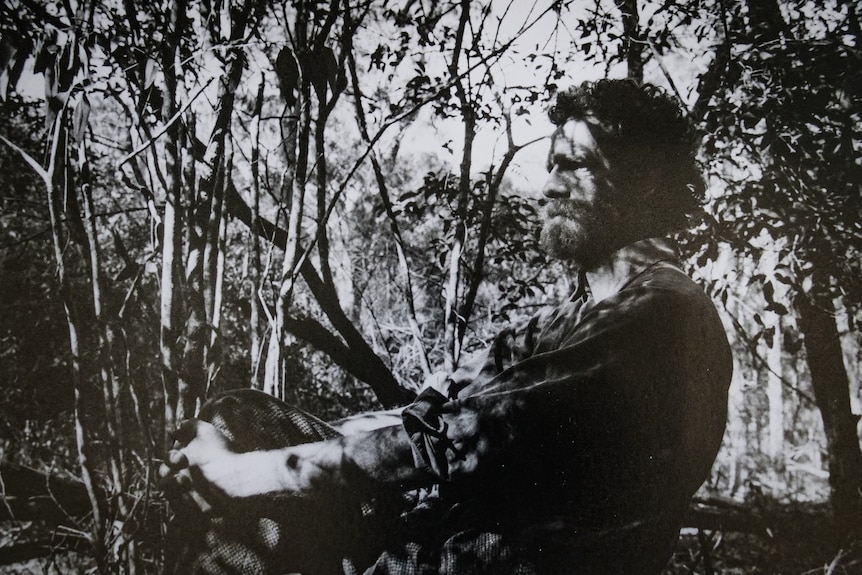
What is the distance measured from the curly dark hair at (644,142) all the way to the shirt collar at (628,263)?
8cm

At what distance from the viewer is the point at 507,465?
1.10 metres

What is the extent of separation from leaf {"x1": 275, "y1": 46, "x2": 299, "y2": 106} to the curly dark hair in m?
1.02

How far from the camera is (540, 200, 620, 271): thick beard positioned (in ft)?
5.24

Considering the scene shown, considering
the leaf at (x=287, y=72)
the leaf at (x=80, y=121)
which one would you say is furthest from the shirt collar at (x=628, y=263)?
the leaf at (x=80, y=121)

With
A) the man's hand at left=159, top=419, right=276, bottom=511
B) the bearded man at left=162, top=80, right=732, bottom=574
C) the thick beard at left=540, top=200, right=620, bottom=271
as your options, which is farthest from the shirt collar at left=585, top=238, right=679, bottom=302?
the man's hand at left=159, top=419, right=276, bottom=511

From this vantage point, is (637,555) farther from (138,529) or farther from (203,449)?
(138,529)

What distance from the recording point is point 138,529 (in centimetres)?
126

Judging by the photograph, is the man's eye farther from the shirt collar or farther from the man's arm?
the man's arm

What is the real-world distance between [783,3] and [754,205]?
1.27m

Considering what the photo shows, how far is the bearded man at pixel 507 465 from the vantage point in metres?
1.10

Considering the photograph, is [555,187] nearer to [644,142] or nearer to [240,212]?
[644,142]

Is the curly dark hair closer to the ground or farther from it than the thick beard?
farther from it

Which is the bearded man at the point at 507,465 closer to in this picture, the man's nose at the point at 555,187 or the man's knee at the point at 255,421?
the man's knee at the point at 255,421

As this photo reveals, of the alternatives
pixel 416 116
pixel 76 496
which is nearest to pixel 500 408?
pixel 76 496
